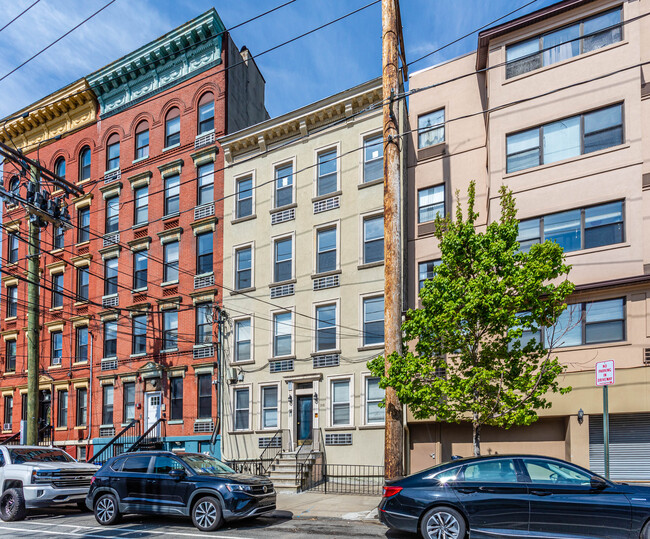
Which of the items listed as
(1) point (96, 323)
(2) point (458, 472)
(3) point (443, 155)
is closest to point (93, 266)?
(1) point (96, 323)

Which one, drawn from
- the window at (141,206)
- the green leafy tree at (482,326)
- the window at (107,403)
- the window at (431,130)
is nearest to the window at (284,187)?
the window at (431,130)

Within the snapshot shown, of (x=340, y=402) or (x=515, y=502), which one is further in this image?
(x=340, y=402)

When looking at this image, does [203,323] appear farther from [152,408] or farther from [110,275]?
[110,275]

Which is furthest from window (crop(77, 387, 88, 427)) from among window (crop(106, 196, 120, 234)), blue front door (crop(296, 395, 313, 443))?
blue front door (crop(296, 395, 313, 443))

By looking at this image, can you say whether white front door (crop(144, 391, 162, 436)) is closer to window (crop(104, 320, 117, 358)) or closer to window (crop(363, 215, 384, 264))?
window (crop(104, 320, 117, 358))

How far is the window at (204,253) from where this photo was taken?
84.6 feet

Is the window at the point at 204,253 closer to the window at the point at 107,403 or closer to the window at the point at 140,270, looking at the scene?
the window at the point at 140,270

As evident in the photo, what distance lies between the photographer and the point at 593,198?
1700 cm

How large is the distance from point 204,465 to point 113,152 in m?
20.9

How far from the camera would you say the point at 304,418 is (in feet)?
72.6

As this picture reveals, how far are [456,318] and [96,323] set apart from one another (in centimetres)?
2079

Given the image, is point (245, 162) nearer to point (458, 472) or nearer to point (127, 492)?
point (127, 492)

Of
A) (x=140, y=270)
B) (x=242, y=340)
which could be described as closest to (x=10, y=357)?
(x=140, y=270)

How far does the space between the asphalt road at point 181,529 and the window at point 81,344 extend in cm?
1545
